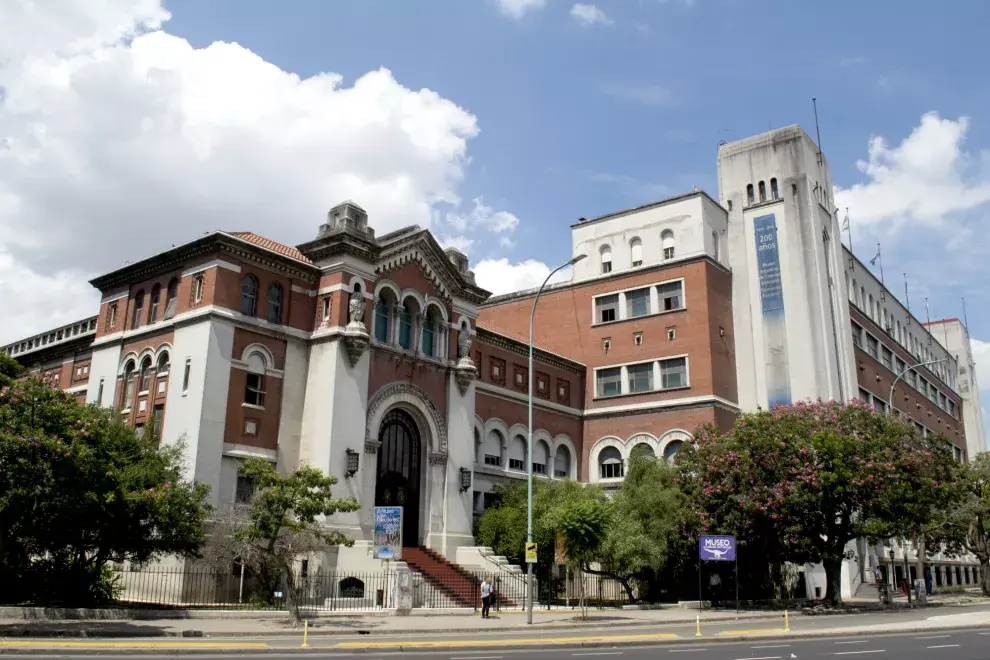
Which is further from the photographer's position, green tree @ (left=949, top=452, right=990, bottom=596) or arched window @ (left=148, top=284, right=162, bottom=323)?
green tree @ (left=949, top=452, right=990, bottom=596)

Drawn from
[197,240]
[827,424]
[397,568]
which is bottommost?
[397,568]

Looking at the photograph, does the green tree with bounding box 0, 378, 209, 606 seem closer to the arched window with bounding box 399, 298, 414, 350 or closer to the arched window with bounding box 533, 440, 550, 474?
the arched window with bounding box 399, 298, 414, 350

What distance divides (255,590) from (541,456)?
22.2 m

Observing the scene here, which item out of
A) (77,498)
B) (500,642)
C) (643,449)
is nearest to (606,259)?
(643,449)

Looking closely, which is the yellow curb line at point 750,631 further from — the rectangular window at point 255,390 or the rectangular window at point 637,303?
the rectangular window at point 637,303

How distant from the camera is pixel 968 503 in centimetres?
4812

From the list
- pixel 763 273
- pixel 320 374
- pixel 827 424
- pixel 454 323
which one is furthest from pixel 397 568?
pixel 763 273

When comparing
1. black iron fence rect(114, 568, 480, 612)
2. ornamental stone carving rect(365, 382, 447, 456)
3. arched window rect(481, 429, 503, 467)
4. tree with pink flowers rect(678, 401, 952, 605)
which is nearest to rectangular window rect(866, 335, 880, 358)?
tree with pink flowers rect(678, 401, 952, 605)

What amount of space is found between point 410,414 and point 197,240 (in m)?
12.2

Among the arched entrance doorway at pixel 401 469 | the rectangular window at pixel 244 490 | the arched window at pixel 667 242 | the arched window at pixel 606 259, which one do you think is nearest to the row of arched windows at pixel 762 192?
the arched window at pixel 667 242

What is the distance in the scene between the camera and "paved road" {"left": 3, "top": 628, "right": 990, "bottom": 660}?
725 inches

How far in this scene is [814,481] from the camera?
35.6 m

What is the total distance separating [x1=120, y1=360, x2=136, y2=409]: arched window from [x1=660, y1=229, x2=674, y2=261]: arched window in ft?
108

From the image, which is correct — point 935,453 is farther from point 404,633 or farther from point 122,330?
point 122,330
